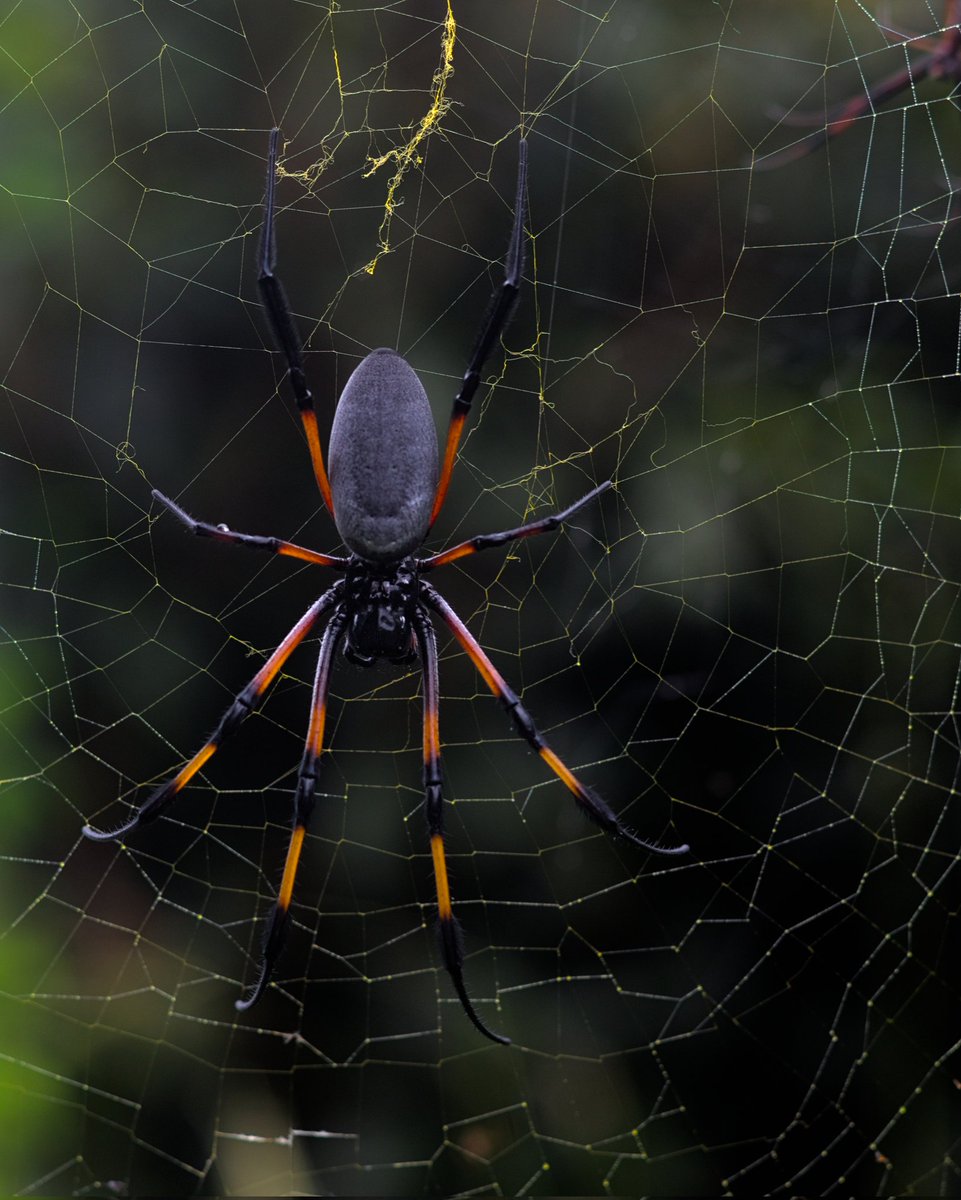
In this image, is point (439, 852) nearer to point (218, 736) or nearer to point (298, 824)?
point (298, 824)

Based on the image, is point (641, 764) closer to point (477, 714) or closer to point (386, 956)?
point (477, 714)

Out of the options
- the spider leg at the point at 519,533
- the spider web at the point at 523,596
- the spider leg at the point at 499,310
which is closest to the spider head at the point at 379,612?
the spider leg at the point at 519,533

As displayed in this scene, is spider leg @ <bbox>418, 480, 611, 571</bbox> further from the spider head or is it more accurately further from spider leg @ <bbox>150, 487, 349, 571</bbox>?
spider leg @ <bbox>150, 487, 349, 571</bbox>

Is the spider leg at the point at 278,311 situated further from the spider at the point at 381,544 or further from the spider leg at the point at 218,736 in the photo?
the spider leg at the point at 218,736

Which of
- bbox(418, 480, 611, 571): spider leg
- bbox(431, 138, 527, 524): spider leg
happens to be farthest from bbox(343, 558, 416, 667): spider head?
bbox(431, 138, 527, 524): spider leg

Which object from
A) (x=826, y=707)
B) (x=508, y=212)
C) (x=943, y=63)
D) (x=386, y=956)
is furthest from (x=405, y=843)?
(x=943, y=63)
